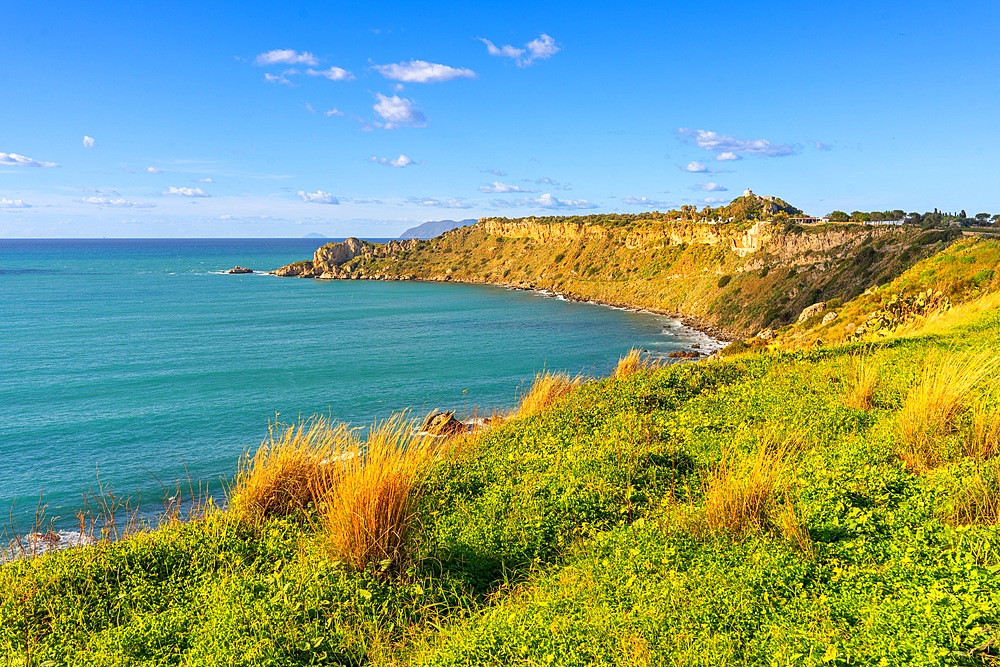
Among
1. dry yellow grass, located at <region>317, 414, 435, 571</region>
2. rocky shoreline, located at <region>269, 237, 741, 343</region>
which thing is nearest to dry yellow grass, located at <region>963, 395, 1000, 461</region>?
dry yellow grass, located at <region>317, 414, 435, 571</region>

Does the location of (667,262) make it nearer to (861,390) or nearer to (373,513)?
(861,390)

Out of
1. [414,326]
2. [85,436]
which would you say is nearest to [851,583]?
[85,436]

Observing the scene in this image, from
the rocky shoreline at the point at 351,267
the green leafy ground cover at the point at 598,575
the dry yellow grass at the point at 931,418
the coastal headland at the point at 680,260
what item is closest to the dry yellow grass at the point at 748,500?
the green leafy ground cover at the point at 598,575

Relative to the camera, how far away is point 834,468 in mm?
6797

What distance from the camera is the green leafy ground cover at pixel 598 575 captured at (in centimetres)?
428

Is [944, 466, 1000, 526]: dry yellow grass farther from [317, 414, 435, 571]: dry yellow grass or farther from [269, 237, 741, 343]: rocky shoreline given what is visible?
[269, 237, 741, 343]: rocky shoreline

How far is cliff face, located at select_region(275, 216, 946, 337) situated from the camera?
171 ft

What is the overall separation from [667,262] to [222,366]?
61.4 metres

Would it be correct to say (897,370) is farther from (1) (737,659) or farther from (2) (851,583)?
(1) (737,659)

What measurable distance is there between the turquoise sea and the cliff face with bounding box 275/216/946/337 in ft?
21.8

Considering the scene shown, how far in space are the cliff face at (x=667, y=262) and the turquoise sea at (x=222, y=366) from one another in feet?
21.8

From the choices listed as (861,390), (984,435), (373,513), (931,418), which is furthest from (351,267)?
(984,435)

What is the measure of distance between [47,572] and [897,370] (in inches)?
502

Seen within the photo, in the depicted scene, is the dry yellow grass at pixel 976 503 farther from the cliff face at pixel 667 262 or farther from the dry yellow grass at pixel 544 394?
the cliff face at pixel 667 262
